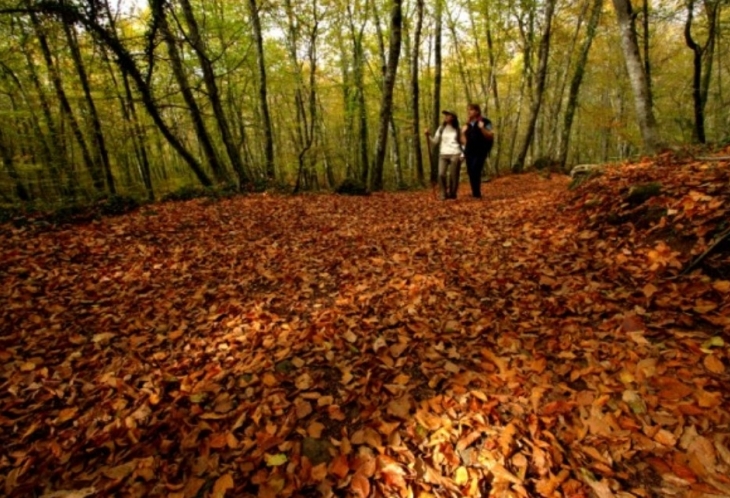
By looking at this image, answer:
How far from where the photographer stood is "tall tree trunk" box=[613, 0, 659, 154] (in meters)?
6.02

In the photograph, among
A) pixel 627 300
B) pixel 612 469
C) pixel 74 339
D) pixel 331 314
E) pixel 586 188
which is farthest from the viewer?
pixel 586 188

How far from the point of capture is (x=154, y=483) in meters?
2.02

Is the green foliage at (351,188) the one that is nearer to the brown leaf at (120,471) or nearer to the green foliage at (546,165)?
the green foliage at (546,165)

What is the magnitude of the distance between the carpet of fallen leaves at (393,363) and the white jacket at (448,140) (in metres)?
3.61

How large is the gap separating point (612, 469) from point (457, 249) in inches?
127

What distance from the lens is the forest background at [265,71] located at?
8406 mm

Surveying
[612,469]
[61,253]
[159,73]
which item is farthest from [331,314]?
[159,73]

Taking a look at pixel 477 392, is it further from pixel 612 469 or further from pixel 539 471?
pixel 612 469

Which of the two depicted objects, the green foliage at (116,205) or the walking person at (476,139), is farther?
the walking person at (476,139)

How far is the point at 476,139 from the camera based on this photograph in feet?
26.1

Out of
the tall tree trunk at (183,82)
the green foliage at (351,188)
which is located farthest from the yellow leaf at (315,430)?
the tall tree trunk at (183,82)

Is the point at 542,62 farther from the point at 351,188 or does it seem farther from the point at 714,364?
the point at 714,364

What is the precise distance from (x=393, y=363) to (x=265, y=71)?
17.1 m

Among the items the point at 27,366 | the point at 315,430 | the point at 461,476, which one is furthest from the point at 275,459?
the point at 27,366
